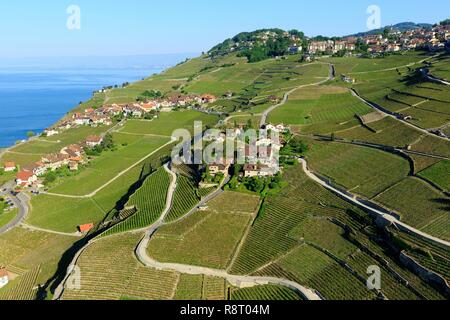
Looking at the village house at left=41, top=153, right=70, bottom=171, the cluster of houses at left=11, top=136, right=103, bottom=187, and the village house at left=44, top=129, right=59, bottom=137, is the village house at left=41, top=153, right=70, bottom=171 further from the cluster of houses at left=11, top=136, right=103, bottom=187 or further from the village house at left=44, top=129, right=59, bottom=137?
the village house at left=44, top=129, right=59, bottom=137

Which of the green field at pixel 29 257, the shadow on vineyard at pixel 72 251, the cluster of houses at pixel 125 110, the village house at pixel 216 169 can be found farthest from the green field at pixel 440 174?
the cluster of houses at pixel 125 110

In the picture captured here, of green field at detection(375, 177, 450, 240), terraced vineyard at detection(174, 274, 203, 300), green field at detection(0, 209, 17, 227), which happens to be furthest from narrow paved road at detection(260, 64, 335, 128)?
green field at detection(0, 209, 17, 227)

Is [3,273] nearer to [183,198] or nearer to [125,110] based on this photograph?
[183,198]

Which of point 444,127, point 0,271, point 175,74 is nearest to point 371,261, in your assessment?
point 444,127

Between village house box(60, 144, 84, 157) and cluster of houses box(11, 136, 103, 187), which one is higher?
village house box(60, 144, 84, 157)

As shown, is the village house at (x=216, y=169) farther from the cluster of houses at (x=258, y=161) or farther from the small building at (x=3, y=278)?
the small building at (x=3, y=278)

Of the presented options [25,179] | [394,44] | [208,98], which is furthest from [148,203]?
[394,44]
